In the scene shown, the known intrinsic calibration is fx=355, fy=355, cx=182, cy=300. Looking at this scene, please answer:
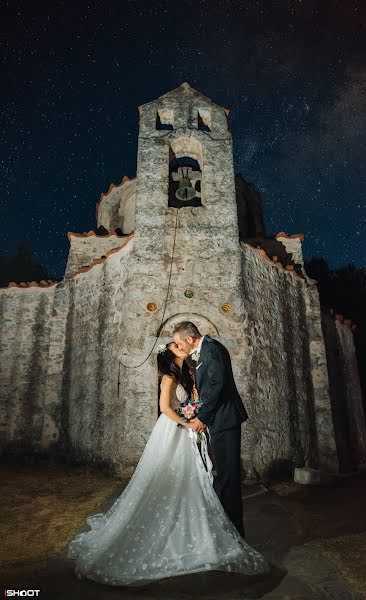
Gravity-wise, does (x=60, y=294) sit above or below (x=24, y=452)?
above

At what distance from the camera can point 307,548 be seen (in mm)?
3588

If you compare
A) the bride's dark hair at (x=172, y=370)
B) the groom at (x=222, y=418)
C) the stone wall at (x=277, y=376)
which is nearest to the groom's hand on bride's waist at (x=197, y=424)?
the groom at (x=222, y=418)

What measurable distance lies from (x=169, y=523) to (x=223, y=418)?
3.46ft

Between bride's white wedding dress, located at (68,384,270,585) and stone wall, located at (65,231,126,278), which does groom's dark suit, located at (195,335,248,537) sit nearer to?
bride's white wedding dress, located at (68,384,270,585)

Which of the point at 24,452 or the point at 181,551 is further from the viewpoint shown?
the point at 24,452

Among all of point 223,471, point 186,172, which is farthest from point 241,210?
point 223,471

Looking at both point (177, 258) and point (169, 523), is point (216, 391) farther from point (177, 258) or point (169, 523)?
point (177, 258)

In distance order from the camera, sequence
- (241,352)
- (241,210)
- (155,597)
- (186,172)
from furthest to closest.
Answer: (241,210) < (186,172) < (241,352) < (155,597)

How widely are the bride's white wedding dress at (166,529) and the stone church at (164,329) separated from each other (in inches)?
142

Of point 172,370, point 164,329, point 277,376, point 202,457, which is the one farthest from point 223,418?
point 277,376

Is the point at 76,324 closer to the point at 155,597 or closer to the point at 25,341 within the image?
the point at 25,341

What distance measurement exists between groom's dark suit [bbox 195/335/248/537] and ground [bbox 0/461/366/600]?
65 cm

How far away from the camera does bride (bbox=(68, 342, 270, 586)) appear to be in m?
2.89

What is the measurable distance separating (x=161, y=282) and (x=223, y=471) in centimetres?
516
